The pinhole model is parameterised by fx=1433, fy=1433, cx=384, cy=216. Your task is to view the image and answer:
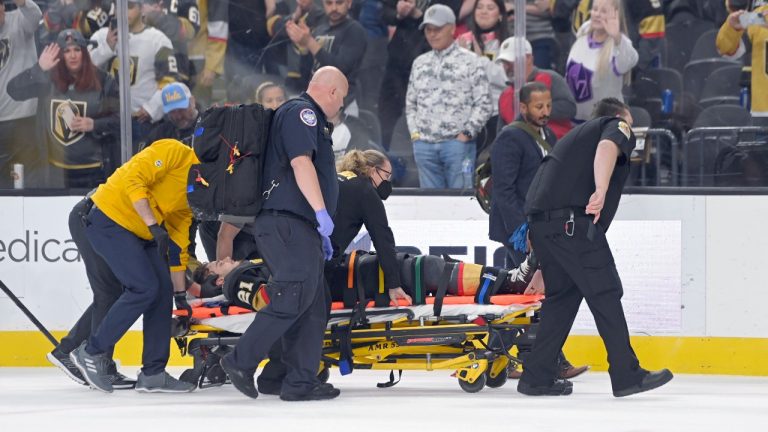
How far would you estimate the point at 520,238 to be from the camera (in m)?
7.68

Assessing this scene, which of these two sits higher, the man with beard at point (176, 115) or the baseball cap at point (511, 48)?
the baseball cap at point (511, 48)

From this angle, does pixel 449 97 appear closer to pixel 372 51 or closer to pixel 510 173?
pixel 372 51

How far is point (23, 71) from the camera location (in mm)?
9672

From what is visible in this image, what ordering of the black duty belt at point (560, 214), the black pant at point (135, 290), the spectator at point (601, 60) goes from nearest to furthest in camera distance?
1. the black duty belt at point (560, 214)
2. the black pant at point (135, 290)
3. the spectator at point (601, 60)

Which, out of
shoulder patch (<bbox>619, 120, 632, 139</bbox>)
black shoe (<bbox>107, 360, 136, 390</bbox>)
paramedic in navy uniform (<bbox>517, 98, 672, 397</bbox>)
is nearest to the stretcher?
paramedic in navy uniform (<bbox>517, 98, 672, 397</bbox>)

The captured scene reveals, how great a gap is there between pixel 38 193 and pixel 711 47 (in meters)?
4.44

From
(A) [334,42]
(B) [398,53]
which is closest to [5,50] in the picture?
(A) [334,42]

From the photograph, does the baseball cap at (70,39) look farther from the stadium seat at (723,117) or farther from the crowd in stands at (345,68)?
the stadium seat at (723,117)

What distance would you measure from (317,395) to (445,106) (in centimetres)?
296

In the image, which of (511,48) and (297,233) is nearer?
(297,233)

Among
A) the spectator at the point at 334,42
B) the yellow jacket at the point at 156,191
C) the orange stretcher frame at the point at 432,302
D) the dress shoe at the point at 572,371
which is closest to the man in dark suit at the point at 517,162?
the dress shoe at the point at 572,371

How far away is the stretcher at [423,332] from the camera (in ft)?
24.2

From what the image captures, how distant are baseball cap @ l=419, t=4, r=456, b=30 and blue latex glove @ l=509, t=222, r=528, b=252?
2120mm

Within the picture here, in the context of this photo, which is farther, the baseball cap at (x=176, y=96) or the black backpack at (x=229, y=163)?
the baseball cap at (x=176, y=96)
